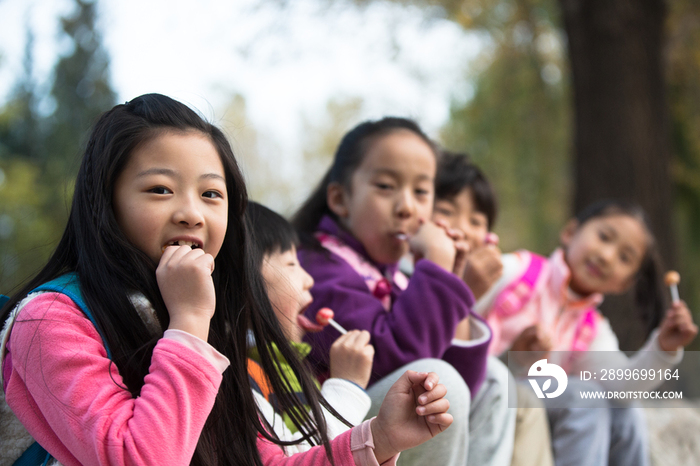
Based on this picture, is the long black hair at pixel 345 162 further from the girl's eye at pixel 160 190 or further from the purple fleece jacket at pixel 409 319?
the girl's eye at pixel 160 190

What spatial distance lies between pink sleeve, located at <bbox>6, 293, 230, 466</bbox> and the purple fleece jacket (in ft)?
1.78

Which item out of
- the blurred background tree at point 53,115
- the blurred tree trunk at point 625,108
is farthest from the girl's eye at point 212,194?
the blurred background tree at point 53,115

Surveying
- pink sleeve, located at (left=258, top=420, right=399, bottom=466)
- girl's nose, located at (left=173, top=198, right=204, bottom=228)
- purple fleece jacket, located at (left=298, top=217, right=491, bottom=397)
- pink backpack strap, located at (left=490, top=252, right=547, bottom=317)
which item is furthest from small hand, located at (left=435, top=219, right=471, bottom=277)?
girl's nose, located at (left=173, top=198, right=204, bottom=228)

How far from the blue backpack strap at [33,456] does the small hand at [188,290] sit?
0.25 meters

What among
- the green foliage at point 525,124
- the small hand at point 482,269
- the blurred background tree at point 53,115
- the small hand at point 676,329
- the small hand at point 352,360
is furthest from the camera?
the blurred background tree at point 53,115

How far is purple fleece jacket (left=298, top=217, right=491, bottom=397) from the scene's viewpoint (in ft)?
4.16

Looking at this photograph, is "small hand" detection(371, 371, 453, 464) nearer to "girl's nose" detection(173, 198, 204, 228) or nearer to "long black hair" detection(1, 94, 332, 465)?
"long black hair" detection(1, 94, 332, 465)

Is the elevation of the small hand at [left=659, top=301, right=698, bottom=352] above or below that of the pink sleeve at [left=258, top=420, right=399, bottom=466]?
below

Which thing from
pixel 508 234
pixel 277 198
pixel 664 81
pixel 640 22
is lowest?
pixel 277 198

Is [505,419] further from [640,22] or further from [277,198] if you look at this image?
[277,198]

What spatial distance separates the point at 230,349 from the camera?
97 centimetres

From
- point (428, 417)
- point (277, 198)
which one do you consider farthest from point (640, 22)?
point (277, 198)

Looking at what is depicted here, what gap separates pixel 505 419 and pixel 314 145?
8436 mm

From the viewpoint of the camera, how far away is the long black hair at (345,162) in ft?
5.43
